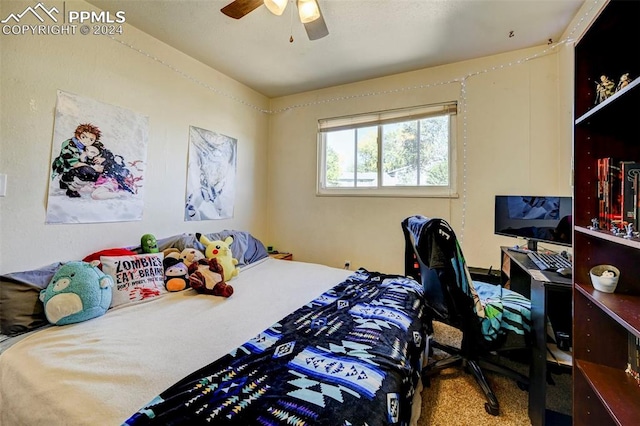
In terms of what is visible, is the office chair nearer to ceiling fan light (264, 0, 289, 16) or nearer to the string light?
the string light

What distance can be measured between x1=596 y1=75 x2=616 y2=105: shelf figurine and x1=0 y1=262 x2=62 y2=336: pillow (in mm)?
2731

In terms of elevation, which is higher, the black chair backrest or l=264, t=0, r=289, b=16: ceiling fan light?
l=264, t=0, r=289, b=16: ceiling fan light

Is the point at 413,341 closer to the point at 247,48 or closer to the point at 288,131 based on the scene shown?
the point at 247,48

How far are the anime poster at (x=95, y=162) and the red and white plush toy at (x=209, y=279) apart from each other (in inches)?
31.2

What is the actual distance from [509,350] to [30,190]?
3.06 meters

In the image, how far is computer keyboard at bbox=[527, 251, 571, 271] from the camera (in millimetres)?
1438

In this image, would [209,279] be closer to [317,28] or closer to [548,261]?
[317,28]

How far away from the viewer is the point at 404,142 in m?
3.08

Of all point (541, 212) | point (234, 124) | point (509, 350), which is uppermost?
point (234, 124)

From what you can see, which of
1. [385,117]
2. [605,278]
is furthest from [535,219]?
[385,117]

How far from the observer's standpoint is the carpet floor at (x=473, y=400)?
4.78ft

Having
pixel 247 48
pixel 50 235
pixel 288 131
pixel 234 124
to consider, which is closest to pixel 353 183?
pixel 288 131

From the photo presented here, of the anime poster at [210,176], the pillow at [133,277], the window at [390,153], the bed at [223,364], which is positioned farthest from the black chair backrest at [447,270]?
the anime poster at [210,176]

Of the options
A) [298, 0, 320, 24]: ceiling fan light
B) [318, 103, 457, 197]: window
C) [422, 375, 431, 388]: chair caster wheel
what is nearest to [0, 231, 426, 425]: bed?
[422, 375, 431, 388]: chair caster wheel
